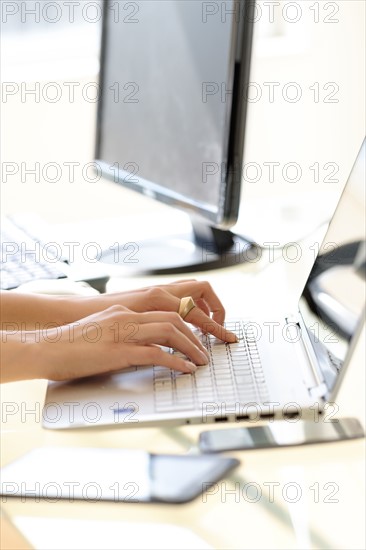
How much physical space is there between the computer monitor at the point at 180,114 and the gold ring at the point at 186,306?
26 cm

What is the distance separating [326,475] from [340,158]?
7.41 ft

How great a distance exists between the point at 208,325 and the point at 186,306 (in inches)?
1.5

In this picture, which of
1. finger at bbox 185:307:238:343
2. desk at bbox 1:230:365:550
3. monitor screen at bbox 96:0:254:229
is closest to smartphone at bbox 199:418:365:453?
desk at bbox 1:230:365:550

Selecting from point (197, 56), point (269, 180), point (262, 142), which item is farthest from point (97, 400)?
point (262, 142)

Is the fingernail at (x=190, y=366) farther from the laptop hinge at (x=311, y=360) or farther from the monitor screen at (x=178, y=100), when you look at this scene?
the monitor screen at (x=178, y=100)

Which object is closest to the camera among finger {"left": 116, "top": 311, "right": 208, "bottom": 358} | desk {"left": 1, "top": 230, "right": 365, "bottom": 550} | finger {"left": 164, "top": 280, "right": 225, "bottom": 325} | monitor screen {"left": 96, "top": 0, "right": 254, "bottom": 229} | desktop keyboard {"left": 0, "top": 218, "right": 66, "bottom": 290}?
desk {"left": 1, "top": 230, "right": 365, "bottom": 550}

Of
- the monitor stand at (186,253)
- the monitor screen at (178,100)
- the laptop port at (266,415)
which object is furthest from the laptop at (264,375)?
the monitor stand at (186,253)

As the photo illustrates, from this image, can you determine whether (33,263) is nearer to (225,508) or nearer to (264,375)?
(264,375)

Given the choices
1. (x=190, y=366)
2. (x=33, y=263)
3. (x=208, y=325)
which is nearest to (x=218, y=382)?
(x=190, y=366)

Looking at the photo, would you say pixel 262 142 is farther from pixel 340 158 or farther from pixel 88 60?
pixel 88 60

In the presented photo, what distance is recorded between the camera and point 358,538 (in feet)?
2.56

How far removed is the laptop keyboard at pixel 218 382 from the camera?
2.91 ft

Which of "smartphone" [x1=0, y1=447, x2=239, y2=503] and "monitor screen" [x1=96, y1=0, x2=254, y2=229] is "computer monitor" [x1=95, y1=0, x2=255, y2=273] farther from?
"smartphone" [x1=0, y1=447, x2=239, y2=503]

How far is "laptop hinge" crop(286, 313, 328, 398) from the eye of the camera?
88cm
